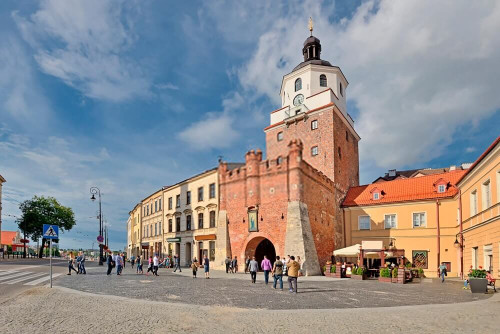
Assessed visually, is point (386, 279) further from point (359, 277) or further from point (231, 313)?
point (231, 313)

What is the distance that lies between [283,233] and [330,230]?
267 inches

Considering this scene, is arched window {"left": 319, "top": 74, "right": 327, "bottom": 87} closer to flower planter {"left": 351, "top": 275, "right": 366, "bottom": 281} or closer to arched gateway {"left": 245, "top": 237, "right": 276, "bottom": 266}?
arched gateway {"left": 245, "top": 237, "right": 276, "bottom": 266}

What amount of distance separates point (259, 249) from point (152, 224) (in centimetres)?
2279

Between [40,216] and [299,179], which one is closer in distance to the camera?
[299,179]

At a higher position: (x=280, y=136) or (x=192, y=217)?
(x=280, y=136)

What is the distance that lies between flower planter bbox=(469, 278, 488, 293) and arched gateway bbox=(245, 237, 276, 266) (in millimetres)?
15903

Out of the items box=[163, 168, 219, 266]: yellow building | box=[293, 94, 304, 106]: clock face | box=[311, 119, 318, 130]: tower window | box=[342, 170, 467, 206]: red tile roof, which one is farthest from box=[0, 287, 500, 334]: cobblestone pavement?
box=[293, 94, 304, 106]: clock face

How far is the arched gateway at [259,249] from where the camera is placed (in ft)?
98.2

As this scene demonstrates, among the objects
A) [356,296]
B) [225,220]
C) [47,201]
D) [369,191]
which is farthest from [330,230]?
[47,201]

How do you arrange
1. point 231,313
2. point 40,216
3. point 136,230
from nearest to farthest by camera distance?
point 231,313 → point 136,230 → point 40,216

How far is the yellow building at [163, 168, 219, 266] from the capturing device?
3678 cm

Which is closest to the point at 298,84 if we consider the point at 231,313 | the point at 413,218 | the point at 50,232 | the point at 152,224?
the point at 413,218

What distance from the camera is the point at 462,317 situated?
9.73 m

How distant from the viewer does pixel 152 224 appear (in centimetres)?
4966
